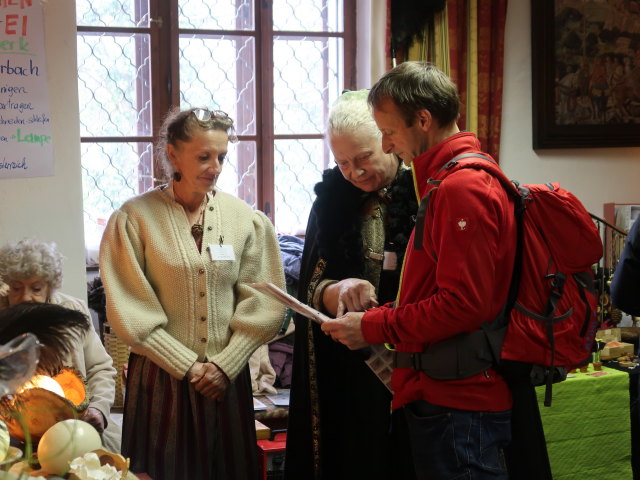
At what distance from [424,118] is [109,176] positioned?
2.69 m

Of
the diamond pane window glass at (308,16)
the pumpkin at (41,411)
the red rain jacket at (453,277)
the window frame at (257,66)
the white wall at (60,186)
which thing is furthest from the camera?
the diamond pane window glass at (308,16)

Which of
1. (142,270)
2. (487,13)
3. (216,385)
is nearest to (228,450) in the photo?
(216,385)

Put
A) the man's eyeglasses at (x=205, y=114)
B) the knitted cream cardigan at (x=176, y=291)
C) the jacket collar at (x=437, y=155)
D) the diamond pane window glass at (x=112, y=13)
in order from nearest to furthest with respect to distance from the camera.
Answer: the jacket collar at (x=437, y=155), the knitted cream cardigan at (x=176, y=291), the man's eyeglasses at (x=205, y=114), the diamond pane window glass at (x=112, y=13)

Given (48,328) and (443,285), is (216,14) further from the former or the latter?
(48,328)

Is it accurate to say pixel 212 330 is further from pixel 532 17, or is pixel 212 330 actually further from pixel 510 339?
pixel 532 17

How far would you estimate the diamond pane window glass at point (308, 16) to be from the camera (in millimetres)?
4422

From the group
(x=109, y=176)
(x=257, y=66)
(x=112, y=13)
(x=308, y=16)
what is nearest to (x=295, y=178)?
(x=257, y=66)

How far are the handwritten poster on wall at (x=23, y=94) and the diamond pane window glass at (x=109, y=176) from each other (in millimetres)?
733

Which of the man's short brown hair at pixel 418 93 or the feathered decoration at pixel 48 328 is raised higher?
the man's short brown hair at pixel 418 93

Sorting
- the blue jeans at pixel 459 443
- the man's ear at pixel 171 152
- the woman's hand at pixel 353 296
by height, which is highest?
the man's ear at pixel 171 152

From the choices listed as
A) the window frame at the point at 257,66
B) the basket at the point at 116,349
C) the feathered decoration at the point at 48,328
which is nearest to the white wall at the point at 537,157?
the window frame at the point at 257,66

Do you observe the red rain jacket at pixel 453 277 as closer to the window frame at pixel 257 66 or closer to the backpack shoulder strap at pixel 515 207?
the backpack shoulder strap at pixel 515 207

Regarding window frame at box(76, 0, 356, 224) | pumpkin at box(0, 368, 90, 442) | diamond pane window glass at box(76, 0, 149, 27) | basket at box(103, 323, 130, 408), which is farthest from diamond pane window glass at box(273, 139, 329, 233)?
pumpkin at box(0, 368, 90, 442)

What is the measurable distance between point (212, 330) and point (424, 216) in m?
0.94
